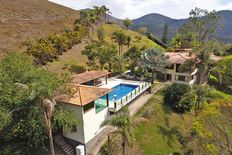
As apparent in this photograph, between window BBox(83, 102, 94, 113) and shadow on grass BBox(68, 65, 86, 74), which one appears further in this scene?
shadow on grass BBox(68, 65, 86, 74)

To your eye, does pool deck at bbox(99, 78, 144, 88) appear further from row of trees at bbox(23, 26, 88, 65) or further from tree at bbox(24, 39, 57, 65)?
row of trees at bbox(23, 26, 88, 65)

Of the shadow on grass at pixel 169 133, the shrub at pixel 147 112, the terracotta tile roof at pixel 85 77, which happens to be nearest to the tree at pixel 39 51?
the terracotta tile roof at pixel 85 77

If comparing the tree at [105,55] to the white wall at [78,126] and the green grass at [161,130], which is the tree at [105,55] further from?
the white wall at [78,126]

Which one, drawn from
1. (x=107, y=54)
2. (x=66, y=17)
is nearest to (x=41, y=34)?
(x=66, y=17)

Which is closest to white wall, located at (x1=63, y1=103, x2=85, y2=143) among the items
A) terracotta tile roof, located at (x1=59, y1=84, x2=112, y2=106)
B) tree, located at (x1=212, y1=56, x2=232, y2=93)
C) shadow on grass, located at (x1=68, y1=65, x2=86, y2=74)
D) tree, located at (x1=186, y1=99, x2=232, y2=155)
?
terracotta tile roof, located at (x1=59, y1=84, x2=112, y2=106)

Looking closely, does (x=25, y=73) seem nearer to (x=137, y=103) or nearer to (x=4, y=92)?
(x=4, y=92)

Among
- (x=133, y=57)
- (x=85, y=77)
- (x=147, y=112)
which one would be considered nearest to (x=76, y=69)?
(x=133, y=57)

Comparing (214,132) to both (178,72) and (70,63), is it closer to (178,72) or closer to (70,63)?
(178,72)
